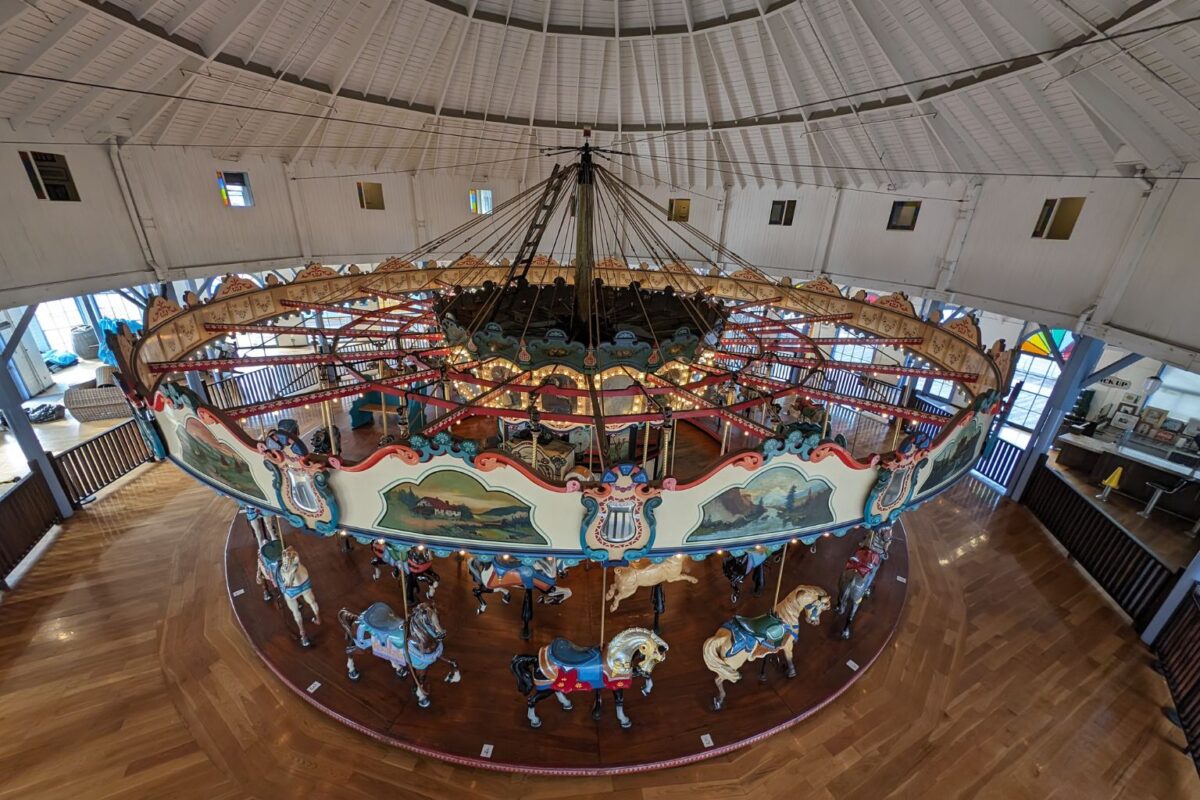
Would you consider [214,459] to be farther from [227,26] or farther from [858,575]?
[858,575]

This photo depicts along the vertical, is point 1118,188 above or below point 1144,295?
above

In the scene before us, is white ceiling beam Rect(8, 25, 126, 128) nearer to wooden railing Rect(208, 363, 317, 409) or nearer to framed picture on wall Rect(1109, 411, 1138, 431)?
wooden railing Rect(208, 363, 317, 409)

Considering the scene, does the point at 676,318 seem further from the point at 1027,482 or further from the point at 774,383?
the point at 1027,482

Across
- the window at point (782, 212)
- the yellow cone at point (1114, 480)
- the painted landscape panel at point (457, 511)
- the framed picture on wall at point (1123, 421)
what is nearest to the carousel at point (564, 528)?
the painted landscape panel at point (457, 511)

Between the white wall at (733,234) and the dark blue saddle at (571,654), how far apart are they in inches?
421

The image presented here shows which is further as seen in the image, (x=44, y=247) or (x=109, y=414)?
(x=109, y=414)

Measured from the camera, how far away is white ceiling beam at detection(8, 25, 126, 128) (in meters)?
8.36

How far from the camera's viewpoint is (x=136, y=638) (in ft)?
24.3

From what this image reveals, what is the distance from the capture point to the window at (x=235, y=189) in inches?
539

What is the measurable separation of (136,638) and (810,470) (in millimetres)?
9946

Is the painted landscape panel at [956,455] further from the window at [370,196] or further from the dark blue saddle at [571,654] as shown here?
the window at [370,196]

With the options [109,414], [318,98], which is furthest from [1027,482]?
[109,414]

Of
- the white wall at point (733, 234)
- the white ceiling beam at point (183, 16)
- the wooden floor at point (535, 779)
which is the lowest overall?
the wooden floor at point (535, 779)

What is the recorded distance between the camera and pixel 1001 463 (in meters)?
12.6
